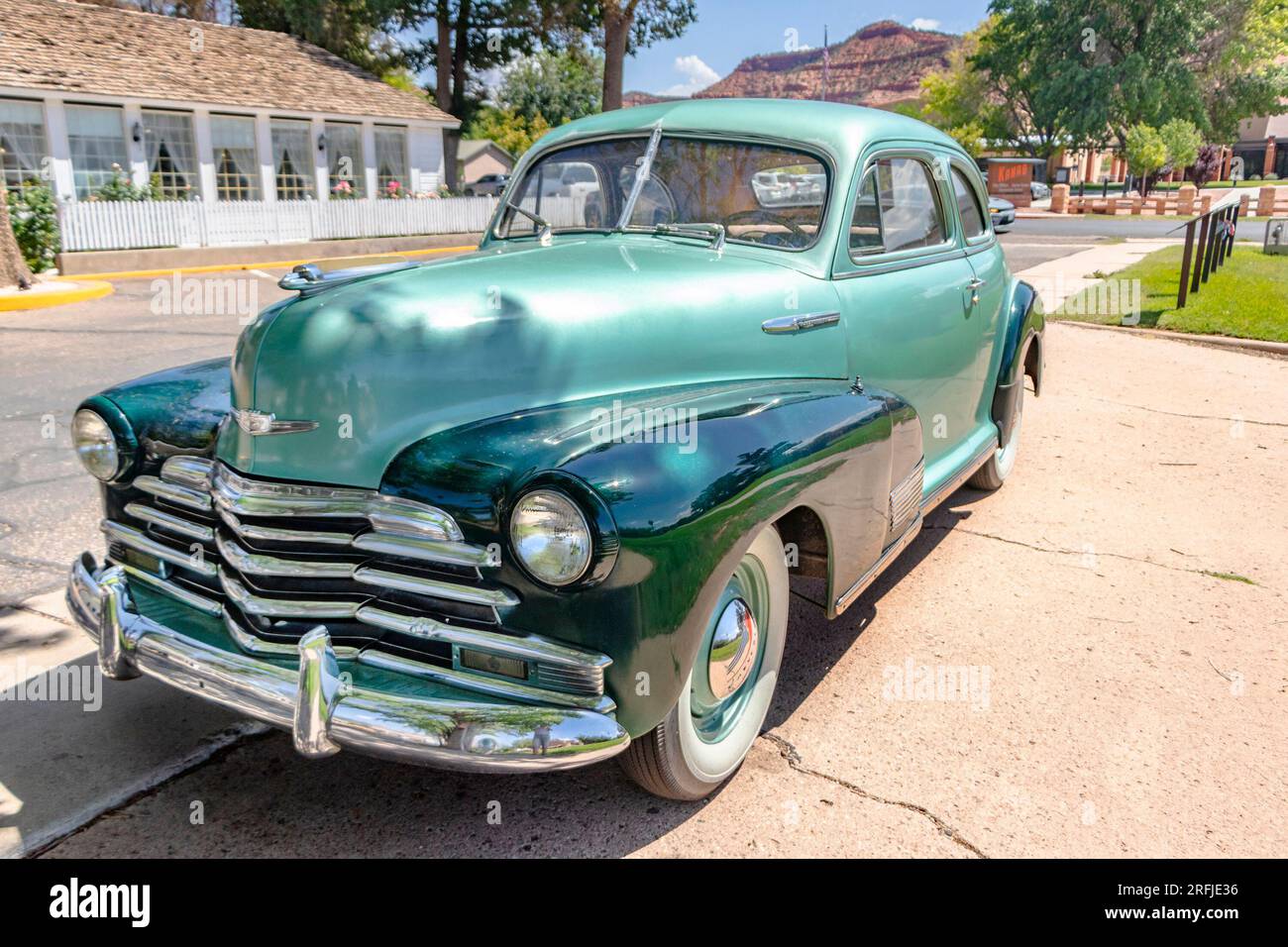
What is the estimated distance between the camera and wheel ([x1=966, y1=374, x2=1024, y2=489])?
5305 mm

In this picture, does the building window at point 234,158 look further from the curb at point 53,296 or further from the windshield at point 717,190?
the windshield at point 717,190

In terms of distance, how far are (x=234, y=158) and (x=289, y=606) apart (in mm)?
23247

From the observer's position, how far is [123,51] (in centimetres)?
2116

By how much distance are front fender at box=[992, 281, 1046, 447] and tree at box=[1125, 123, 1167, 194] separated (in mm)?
45159

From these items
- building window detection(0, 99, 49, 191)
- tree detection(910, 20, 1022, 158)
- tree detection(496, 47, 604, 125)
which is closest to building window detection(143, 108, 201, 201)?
building window detection(0, 99, 49, 191)

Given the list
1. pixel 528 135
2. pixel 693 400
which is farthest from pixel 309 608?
pixel 528 135

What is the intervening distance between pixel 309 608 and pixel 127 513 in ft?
3.11

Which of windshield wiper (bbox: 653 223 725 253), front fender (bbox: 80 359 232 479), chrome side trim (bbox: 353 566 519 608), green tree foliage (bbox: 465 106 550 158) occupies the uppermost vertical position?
green tree foliage (bbox: 465 106 550 158)

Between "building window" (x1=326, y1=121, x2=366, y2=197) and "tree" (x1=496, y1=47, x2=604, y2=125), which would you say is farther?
"tree" (x1=496, y1=47, x2=604, y2=125)

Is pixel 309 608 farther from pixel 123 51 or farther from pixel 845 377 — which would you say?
pixel 123 51

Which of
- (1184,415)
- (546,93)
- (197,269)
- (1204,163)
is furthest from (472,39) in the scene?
(1204,163)

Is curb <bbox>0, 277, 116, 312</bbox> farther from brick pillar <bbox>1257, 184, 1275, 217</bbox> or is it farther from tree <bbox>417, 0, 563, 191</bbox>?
brick pillar <bbox>1257, 184, 1275, 217</bbox>

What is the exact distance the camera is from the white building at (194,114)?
752 inches

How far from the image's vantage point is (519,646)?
87.1 inches
